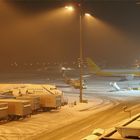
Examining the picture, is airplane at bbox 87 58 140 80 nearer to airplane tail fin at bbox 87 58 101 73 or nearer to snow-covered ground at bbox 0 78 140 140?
airplane tail fin at bbox 87 58 101 73

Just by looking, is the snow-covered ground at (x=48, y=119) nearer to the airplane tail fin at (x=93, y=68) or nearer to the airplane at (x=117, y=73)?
the airplane at (x=117, y=73)

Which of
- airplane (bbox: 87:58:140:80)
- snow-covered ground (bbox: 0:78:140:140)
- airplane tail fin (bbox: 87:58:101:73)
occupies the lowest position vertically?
snow-covered ground (bbox: 0:78:140:140)

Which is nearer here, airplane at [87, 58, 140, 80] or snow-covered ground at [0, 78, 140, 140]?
snow-covered ground at [0, 78, 140, 140]

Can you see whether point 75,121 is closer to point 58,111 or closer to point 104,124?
point 104,124

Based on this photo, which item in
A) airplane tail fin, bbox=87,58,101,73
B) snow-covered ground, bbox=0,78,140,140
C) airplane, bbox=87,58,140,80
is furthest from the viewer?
airplane tail fin, bbox=87,58,101,73

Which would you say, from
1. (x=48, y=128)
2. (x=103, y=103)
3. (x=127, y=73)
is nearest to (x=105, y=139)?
(x=48, y=128)

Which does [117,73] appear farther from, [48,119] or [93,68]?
[48,119]

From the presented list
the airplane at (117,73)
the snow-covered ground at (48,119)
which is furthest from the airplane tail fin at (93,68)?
the snow-covered ground at (48,119)

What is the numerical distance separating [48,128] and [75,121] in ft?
12.2

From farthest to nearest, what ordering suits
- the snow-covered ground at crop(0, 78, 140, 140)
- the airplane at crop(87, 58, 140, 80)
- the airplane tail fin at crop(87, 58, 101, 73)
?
the airplane tail fin at crop(87, 58, 101, 73), the airplane at crop(87, 58, 140, 80), the snow-covered ground at crop(0, 78, 140, 140)

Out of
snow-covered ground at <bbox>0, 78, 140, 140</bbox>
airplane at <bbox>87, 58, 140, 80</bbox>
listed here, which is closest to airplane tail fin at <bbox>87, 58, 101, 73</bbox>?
airplane at <bbox>87, 58, 140, 80</bbox>

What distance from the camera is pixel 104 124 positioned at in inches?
1159

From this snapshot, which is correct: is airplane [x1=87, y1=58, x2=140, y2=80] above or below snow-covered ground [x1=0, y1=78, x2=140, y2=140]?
above

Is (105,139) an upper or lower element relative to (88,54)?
lower
